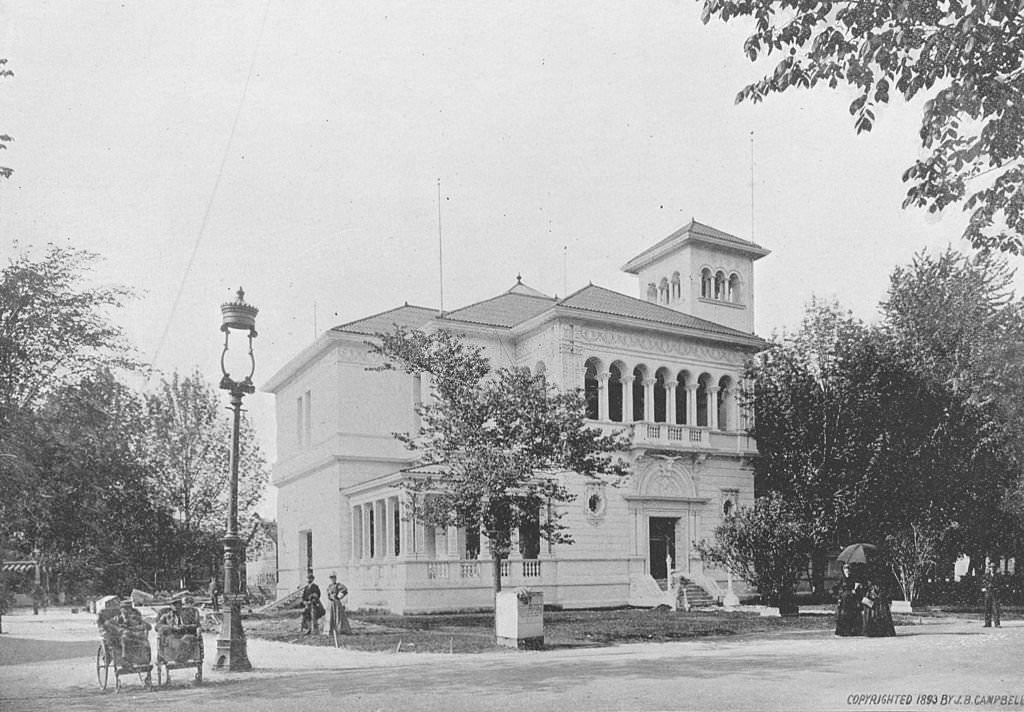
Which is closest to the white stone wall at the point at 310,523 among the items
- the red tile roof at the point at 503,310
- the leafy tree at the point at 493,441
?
the red tile roof at the point at 503,310

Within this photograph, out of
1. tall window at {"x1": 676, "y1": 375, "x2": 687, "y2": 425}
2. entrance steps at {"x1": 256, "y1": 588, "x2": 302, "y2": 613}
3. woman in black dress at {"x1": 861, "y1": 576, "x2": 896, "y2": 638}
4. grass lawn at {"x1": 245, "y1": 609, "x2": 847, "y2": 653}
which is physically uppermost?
tall window at {"x1": 676, "y1": 375, "x2": 687, "y2": 425}

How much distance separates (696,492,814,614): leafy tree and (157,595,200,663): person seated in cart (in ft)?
60.2

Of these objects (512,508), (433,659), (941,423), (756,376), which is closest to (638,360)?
(756,376)

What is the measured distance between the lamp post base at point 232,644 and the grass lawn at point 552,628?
4444mm

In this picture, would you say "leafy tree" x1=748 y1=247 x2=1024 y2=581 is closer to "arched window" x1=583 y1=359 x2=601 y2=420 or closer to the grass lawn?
the grass lawn

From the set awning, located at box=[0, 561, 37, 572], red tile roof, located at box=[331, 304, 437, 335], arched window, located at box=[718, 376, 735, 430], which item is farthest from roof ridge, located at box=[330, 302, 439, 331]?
awning, located at box=[0, 561, 37, 572]

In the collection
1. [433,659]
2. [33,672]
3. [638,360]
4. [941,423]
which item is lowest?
[433,659]

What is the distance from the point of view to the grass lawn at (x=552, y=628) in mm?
18531

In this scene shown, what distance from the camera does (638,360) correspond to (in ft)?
105

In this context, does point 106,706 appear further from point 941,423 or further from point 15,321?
point 941,423

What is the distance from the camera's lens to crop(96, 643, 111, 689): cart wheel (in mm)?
10727

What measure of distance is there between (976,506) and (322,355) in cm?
2195

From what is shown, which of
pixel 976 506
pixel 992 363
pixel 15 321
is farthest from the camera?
pixel 976 506

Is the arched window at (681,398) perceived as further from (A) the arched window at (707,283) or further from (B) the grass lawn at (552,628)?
(B) the grass lawn at (552,628)
